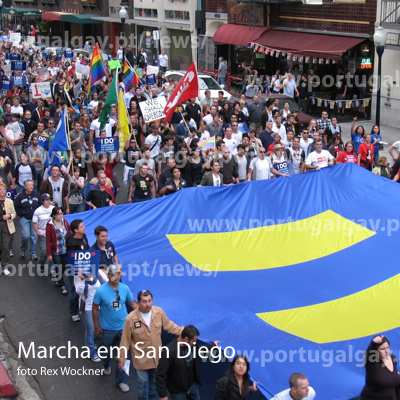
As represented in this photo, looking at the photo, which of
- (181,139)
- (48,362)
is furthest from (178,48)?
(48,362)

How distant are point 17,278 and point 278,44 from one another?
19970mm

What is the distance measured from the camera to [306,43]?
27.6 meters

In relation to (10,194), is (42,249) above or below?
below

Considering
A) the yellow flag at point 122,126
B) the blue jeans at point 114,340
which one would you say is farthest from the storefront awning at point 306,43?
the blue jeans at point 114,340

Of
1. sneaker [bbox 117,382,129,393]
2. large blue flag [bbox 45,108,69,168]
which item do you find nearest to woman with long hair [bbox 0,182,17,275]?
large blue flag [bbox 45,108,69,168]

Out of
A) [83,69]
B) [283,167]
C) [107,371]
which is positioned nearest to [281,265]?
[107,371]

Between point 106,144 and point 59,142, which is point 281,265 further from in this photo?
point 106,144

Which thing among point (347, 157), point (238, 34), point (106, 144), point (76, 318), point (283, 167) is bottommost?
point (76, 318)

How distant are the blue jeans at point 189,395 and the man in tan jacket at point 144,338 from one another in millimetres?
479

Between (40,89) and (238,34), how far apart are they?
14.0m

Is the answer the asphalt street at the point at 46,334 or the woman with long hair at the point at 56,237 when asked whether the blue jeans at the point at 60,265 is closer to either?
the woman with long hair at the point at 56,237

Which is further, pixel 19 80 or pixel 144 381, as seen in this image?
pixel 19 80

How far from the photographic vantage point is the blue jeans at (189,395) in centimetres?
733

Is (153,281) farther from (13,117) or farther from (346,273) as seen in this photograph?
(13,117)
